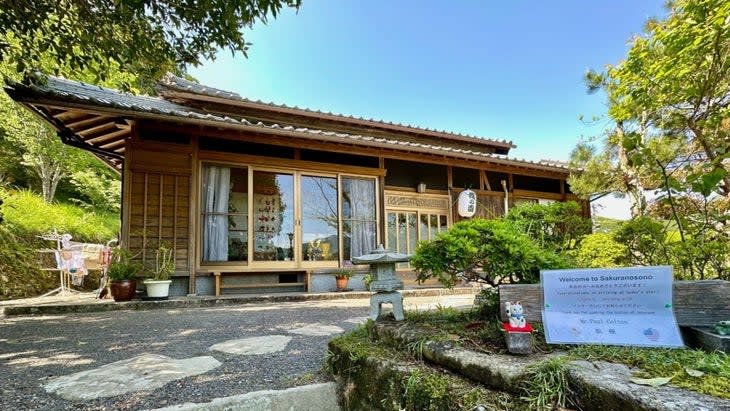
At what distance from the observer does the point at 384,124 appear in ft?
30.7

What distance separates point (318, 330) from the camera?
3303mm

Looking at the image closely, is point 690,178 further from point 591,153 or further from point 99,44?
point 591,153

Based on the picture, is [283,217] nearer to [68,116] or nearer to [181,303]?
[181,303]

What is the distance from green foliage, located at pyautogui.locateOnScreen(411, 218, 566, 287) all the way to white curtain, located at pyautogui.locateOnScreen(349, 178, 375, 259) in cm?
528

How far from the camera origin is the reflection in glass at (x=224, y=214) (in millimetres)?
5957

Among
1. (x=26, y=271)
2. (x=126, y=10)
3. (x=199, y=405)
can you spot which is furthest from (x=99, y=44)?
(x=26, y=271)

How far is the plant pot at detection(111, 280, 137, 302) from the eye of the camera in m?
4.89

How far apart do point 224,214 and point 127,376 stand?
14.1 ft

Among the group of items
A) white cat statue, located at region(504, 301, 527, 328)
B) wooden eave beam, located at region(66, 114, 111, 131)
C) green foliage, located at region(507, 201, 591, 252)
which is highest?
wooden eave beam, located at region(66, 114, 111, 131)

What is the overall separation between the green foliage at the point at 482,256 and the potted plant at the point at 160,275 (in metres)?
4.52

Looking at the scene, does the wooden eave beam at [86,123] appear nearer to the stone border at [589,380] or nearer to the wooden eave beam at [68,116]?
the wooden eave beam at [68,116]

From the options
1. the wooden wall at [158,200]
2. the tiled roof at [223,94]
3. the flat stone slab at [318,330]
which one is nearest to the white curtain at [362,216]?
the tiled roof at [223,94]

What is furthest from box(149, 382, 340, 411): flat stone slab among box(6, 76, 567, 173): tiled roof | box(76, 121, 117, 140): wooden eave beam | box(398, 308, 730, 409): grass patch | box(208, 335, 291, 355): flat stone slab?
box(76, 121, 117, 140): wooden eave beam

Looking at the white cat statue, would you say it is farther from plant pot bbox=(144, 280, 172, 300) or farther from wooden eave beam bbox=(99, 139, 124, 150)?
wooden eave beam bbox=(99, 139, 124, 150)
